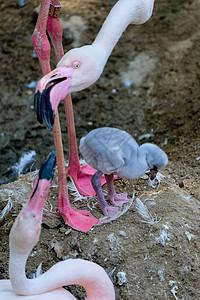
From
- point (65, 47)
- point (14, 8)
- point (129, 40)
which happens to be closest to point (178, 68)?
point (129, 40)

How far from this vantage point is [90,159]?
2.17 meters

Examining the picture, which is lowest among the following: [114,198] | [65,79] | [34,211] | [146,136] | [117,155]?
[146,136]

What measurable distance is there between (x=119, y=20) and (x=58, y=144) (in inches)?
22.3

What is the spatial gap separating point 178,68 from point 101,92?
25.1 inches

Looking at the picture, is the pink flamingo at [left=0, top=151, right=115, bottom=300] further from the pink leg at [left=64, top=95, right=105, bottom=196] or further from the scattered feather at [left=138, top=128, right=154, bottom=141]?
the scattered feather at [left=138, top=128, right=154, bottom=141]

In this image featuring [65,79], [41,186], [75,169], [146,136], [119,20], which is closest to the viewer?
[41,186]

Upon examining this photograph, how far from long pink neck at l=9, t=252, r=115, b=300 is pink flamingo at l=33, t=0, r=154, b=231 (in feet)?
1.51

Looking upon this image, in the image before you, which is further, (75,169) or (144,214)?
(75,169)

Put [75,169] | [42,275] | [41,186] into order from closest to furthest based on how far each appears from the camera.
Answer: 1. [41,186]
2. [42,275]
3. [75,169]

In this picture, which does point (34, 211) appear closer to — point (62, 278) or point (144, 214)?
point (62, 278)

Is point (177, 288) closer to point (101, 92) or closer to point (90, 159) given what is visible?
point (90, 159)

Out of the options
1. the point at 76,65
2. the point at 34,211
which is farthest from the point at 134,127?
the point at 34,211

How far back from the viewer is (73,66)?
182 cm

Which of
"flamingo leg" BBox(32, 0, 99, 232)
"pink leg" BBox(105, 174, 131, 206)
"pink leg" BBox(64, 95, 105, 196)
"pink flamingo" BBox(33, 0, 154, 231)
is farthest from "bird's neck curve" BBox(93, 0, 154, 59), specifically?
"pink leg" BBox(105, 174, 131, 206)
